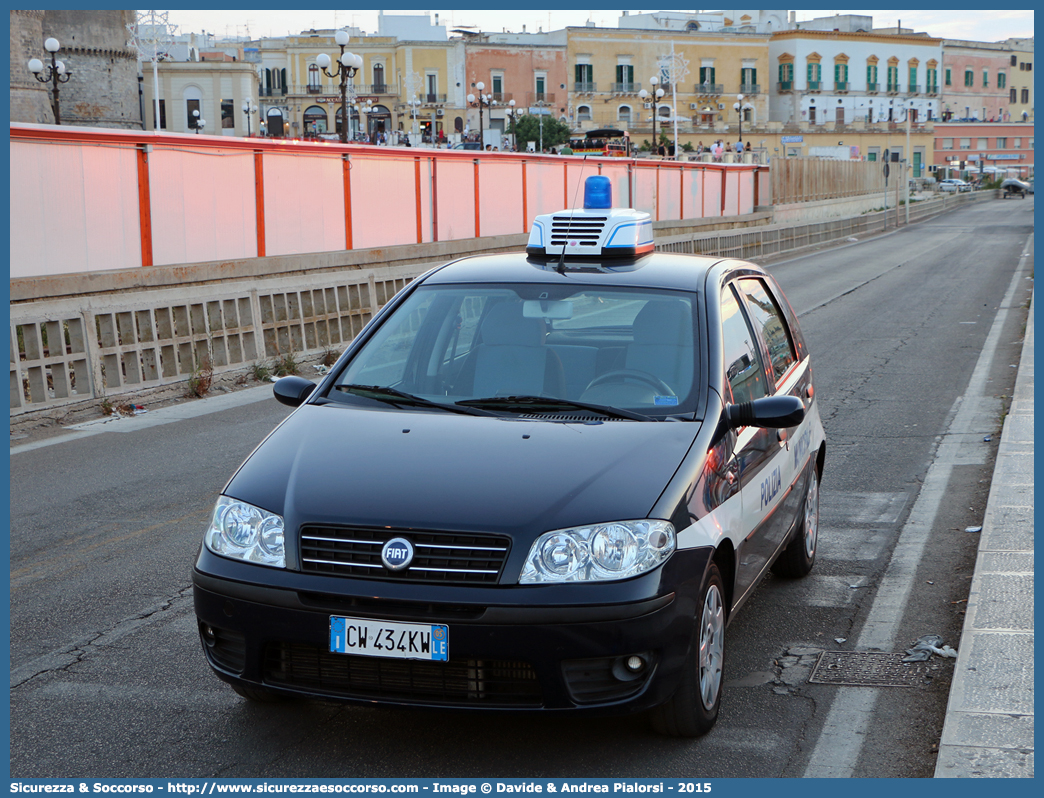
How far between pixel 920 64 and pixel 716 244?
3905 inches

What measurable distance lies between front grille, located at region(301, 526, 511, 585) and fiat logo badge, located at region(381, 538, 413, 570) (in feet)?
0.05

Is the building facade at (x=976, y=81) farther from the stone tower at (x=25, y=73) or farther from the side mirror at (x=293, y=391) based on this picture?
the side mirror at (x=293, y=391)

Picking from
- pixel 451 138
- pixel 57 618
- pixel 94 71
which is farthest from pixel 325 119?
pixel 57 618

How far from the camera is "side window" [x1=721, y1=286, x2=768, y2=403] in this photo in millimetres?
4875

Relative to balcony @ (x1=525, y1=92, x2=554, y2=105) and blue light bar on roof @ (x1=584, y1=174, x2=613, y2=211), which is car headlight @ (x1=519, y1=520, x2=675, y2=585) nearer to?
blue light bar on roof @ (x1=584, y1=174, x2=613, y2=211)

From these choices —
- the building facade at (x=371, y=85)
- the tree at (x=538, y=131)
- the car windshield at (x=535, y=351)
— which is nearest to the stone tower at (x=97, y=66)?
the building facade at (x=371, y=85)

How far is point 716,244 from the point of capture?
30.6 metres

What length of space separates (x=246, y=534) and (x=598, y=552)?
1134 mm

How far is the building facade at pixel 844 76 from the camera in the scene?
113 m

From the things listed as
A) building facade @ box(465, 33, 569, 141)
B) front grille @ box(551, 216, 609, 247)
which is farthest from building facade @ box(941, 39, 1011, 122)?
front grille @ box(551, 216, 609, 247)

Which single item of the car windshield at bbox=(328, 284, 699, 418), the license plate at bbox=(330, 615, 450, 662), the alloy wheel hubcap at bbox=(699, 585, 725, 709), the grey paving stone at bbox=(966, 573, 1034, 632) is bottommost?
the grey paving stone at bbox=(966, 573, 1034, 632)

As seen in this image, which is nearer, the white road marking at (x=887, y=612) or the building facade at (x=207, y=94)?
the white road marking at (x=887, y=612)

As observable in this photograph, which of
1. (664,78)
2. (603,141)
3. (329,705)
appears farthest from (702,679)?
(664,78)

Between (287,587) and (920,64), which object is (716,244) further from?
(920,64)
